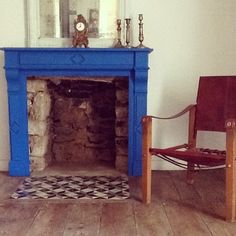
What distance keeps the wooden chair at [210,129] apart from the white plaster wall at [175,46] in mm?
464

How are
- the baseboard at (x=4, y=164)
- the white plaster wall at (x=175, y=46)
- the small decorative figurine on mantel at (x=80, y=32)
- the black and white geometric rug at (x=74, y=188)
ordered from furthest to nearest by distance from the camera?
the baseboard at (x=4, y=164) → the white plaster wall at (x=175, y=46) → the small decorative figurine on mantel at (x=80, y=32) → the black and white geometric rug at (x=74, y=188)

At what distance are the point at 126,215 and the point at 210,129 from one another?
3.34 feet

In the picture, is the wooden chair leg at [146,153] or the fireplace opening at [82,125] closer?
the wooden chair leg at [146,153]

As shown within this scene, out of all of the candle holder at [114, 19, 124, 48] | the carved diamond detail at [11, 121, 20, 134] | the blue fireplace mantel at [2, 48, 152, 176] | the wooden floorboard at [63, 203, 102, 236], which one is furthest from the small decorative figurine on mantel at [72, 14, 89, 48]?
the wooden floorboard at [63, 203, 102, 236]

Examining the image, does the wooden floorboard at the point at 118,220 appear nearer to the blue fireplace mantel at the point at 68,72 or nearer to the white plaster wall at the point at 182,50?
the blue fireplace mantel at the point at 68,72

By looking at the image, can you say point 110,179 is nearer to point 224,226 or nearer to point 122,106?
point 122,106

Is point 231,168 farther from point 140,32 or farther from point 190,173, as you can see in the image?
point 140,32

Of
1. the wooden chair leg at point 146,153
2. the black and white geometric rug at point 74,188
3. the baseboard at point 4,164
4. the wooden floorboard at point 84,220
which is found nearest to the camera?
the wooden floorboard at point 84,220

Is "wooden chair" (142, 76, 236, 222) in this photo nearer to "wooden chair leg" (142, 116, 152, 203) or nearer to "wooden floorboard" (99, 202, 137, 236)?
"wooden chair leg" (142, 116, 152, 203)

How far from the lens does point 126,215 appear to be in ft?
8.57

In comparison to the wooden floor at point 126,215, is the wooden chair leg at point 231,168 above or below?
above

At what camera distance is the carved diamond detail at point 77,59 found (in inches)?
133

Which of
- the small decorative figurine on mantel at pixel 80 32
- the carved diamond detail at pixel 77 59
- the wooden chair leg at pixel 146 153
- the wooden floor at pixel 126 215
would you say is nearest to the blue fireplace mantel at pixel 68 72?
the carved diamond detail at pixel 77 59

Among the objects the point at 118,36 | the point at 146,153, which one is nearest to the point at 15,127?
the point at 118,36
